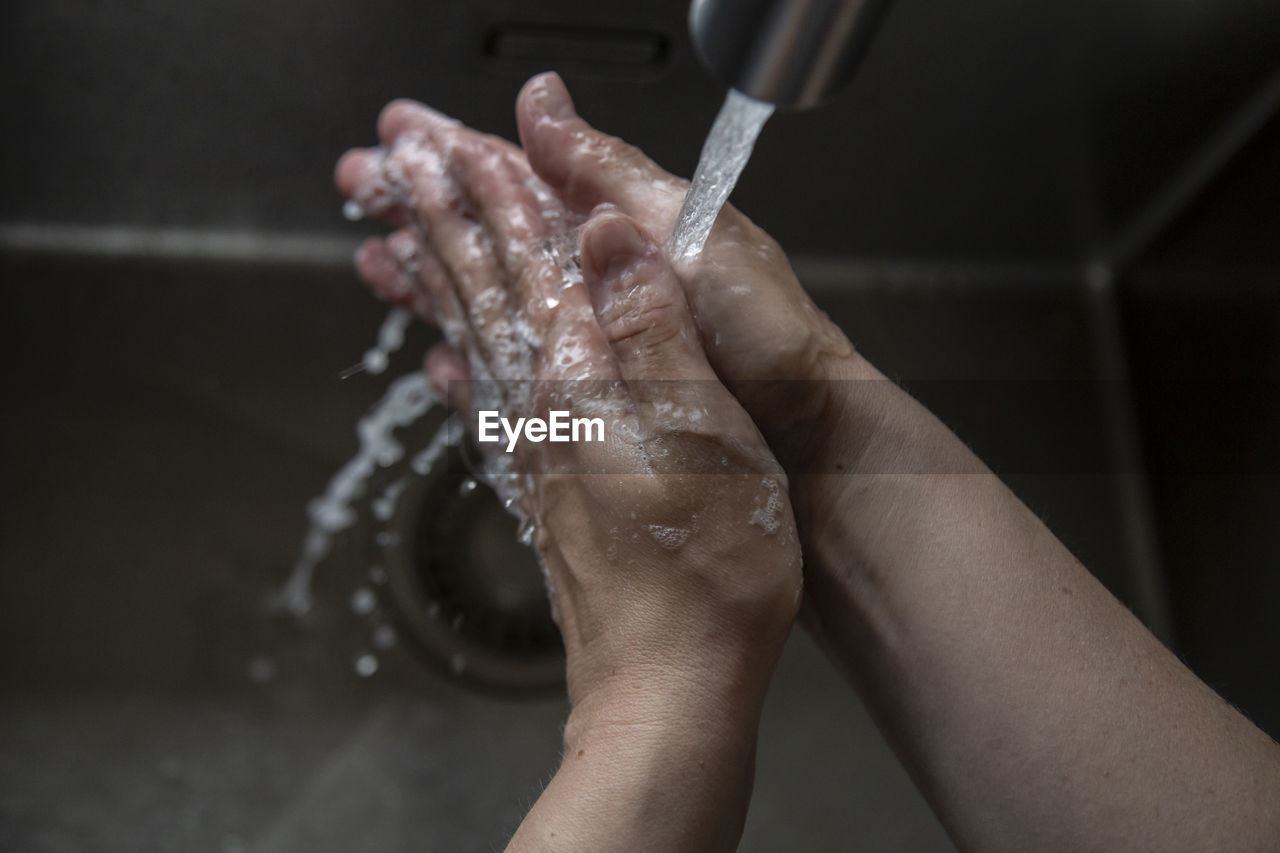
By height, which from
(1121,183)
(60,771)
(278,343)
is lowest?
(60,771)

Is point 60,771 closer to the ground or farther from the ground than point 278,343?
closer to the ground

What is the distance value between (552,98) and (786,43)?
265mm

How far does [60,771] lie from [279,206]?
1.56 ft

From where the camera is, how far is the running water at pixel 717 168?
0.45m

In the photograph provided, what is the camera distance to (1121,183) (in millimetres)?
834

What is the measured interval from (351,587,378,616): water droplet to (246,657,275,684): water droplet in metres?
Answer: 0.07

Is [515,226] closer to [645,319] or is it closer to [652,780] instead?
[645,319]

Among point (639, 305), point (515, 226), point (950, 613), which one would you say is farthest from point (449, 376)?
point (950, 613)

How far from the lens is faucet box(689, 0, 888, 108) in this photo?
371 mm

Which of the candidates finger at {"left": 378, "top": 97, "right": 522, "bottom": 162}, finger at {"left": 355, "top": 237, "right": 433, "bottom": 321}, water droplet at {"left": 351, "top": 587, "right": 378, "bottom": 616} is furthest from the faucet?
water droplet at {"left": 351, "top": 587, "right": 378, "bottom": 616}

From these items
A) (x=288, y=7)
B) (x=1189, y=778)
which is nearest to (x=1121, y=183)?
(x=1189, y=778)

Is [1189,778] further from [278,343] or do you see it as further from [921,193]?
[278,343]

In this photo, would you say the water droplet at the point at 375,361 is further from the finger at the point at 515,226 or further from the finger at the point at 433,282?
the finger at the point at 515,226

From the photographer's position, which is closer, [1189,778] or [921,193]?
[1189,778]
